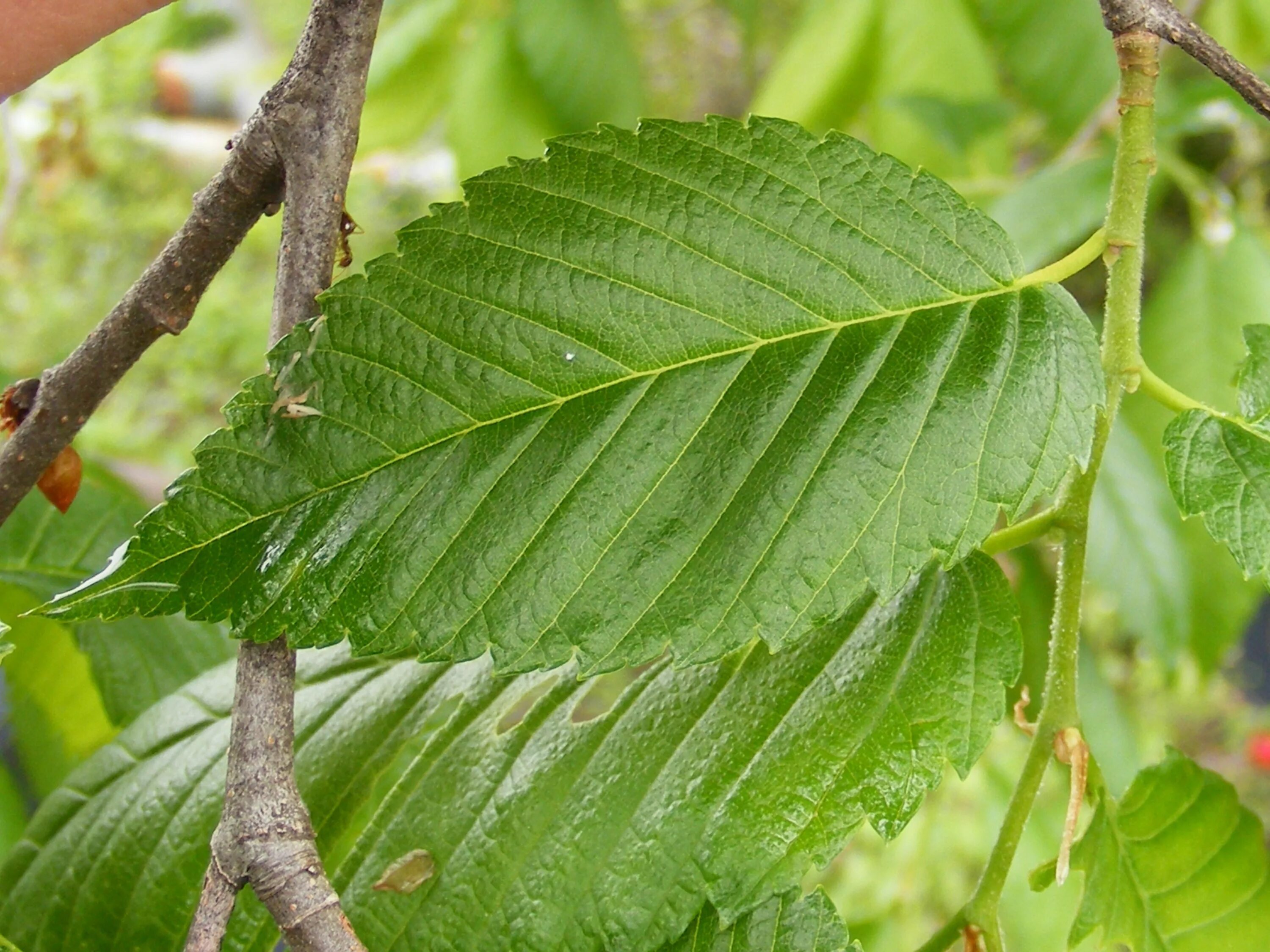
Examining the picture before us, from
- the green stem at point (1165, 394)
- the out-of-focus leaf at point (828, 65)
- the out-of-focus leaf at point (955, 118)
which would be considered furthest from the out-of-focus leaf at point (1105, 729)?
the green stem at point (1165, 394)

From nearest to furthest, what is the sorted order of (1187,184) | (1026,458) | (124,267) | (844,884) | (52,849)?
(1026,458) < (52,849) < (1187,184) < (844,884) < (124,267)

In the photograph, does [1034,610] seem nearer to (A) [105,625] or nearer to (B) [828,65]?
(B) [828,65]

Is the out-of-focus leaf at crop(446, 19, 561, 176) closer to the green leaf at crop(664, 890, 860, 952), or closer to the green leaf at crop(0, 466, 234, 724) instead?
the green leaf at crop(0, 466, 234, 724)

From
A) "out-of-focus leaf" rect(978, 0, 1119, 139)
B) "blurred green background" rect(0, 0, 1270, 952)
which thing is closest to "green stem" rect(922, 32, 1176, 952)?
"blurred green background" rect(0, 0, 1270, 952)

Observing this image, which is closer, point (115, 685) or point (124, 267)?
point (115, 685)

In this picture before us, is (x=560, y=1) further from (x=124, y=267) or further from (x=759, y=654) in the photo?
(x=124, y=267)

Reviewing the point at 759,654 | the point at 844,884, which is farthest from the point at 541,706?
the point at 844,884

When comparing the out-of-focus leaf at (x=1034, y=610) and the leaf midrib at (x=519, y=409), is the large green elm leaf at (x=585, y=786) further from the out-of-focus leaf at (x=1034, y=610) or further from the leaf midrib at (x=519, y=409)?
the out-of-focus leaf at (x=1034, y=610)
